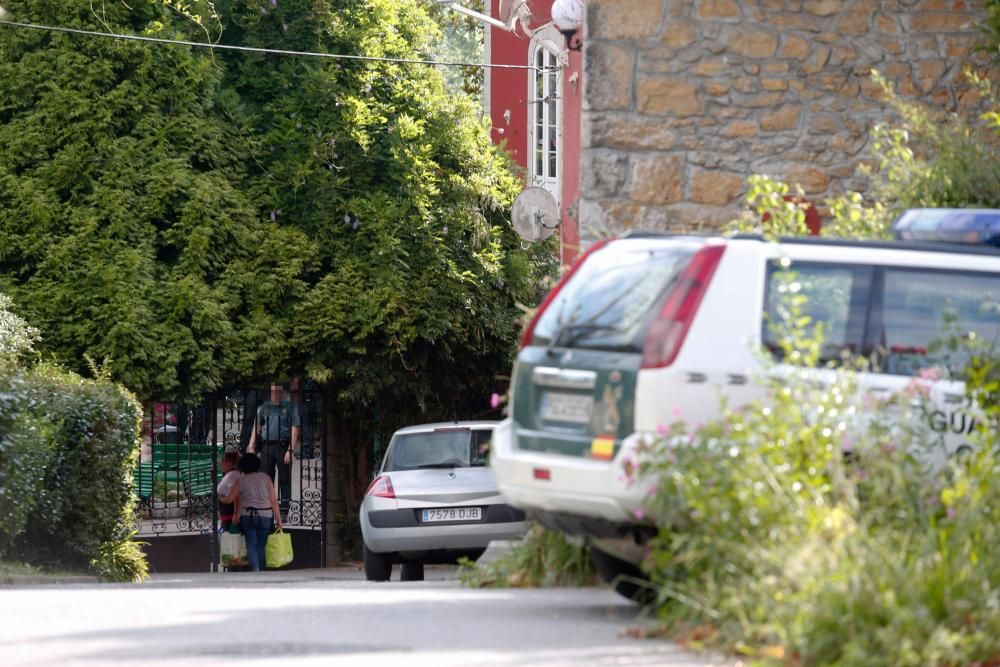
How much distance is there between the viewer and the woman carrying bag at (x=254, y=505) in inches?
865

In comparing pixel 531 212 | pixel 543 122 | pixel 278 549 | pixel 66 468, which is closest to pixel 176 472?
pixel 278 549

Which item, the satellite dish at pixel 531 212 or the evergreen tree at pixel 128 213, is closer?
the evergreen tree at pixel 128 213

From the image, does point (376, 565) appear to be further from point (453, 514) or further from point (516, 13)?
point (516, 13)

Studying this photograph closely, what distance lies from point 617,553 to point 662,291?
1267 millimetres

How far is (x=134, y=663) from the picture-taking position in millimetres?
6965

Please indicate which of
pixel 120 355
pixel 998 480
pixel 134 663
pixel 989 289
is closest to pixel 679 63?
pixel 989 289

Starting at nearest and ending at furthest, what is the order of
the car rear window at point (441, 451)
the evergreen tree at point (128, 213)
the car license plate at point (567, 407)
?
the car license plate at point (567, 407) → the car rear window at point (441, 451) → the evergreen tree at point (128, 213)

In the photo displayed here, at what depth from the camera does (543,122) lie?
29562 millimetres

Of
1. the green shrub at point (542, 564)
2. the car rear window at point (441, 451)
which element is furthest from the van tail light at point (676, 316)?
the car rear window at point (441, 451)

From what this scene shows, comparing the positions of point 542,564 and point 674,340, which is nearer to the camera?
point 674,340

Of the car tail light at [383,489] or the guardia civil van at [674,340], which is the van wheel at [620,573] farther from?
the car tail light at [383,489]

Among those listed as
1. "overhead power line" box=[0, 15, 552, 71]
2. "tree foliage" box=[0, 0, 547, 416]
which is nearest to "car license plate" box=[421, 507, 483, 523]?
"tree foliage" box=[0, 0, 547, 416]

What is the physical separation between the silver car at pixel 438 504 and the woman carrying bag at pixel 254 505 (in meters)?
4.90

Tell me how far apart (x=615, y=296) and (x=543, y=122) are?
2150 centimetres
